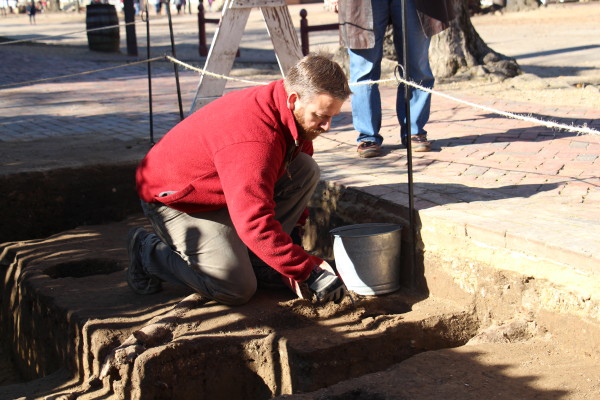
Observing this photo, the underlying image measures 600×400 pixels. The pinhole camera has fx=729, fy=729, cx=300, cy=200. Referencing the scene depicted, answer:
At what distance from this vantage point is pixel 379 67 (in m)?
5.48

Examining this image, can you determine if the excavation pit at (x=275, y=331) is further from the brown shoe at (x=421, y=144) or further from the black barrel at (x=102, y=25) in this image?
the black barrel at (x=102, y=25)

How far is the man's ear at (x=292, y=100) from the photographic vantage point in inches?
134

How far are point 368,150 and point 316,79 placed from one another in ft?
7.33

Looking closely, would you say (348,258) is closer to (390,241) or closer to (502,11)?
(390,241)

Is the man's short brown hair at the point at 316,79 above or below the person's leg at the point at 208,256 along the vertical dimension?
above

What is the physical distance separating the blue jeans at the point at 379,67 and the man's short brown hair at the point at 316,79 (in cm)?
198

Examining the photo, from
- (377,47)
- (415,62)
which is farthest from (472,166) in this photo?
(377,47)

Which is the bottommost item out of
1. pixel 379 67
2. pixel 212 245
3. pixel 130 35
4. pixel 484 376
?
pixel 484 376

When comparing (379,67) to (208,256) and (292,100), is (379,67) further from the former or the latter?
(208,256)

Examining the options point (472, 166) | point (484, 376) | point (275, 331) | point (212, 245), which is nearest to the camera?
point (484, 376)

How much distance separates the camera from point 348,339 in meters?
3.52

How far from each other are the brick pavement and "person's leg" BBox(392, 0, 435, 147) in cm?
29

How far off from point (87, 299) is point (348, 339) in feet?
5.23

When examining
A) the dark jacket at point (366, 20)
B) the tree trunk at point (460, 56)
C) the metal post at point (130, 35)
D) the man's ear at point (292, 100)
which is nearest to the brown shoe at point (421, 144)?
the dark jacket at point (366, 20)
